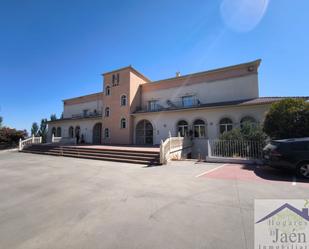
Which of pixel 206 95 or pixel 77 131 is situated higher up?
pixel 206 95

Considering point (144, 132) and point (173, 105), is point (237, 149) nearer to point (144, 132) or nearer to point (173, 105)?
point (173, 105)

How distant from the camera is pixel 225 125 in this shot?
16.6 m

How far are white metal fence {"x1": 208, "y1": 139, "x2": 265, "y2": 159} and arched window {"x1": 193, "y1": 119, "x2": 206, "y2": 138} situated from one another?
16.4 ft

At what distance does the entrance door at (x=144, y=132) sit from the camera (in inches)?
836

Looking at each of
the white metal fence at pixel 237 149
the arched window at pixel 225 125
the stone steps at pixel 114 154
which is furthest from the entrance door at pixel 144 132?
the white metal fence at pixel 237 149

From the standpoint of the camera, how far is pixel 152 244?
2.82 meters

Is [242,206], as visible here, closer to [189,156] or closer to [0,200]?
[0,200]

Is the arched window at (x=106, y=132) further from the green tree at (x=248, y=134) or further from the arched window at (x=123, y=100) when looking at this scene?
the green tree at (x=248, y=134)

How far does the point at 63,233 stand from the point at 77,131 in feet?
86.5

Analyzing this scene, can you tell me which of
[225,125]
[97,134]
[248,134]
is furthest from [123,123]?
[248,134]

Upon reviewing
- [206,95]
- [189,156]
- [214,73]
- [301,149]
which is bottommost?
[189,156]

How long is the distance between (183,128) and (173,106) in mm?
3449

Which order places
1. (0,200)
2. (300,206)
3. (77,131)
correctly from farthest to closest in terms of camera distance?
1. (77,131)
2. (0,200)
3. (300,206)

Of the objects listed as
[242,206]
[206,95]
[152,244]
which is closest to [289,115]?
[242,206]
